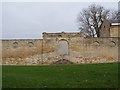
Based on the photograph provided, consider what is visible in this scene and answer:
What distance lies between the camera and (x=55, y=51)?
37875 millimetres

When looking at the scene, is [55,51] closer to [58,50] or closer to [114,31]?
[58,50]

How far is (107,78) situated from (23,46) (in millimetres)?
23545

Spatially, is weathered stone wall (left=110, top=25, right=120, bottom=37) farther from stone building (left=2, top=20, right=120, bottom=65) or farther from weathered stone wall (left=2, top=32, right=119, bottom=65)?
weathered stone wall (left=2, top=32, right=119, bottom=65)

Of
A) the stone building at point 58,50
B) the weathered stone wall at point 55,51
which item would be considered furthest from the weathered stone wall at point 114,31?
the weathered stone wall at point 55,51

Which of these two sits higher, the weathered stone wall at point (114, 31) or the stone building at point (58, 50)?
the weathered stone wall at point (114, 31)

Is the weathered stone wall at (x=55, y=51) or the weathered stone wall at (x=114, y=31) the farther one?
the weathered stone wall at (x=114, y=31)

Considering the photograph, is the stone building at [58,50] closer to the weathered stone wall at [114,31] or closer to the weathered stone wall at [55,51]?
the weathered stone wall at [55,51]

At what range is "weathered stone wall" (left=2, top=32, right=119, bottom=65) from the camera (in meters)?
37.8

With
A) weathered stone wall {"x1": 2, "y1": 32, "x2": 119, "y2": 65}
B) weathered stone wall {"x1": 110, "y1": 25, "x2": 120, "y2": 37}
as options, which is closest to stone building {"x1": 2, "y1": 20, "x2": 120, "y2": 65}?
weathered stone wall {"x1": 2, "y1": 32, "x2": 119, "y2": 65}

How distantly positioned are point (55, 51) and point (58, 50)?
389 mm

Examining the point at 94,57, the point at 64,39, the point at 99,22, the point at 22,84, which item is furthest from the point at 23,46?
the point at 22,84

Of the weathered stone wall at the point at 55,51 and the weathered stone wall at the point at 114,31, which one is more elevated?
the weathered stone wall at the point at 114,31

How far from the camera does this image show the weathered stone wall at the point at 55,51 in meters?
37.8

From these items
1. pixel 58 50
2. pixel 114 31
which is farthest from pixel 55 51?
pixel 114 31
